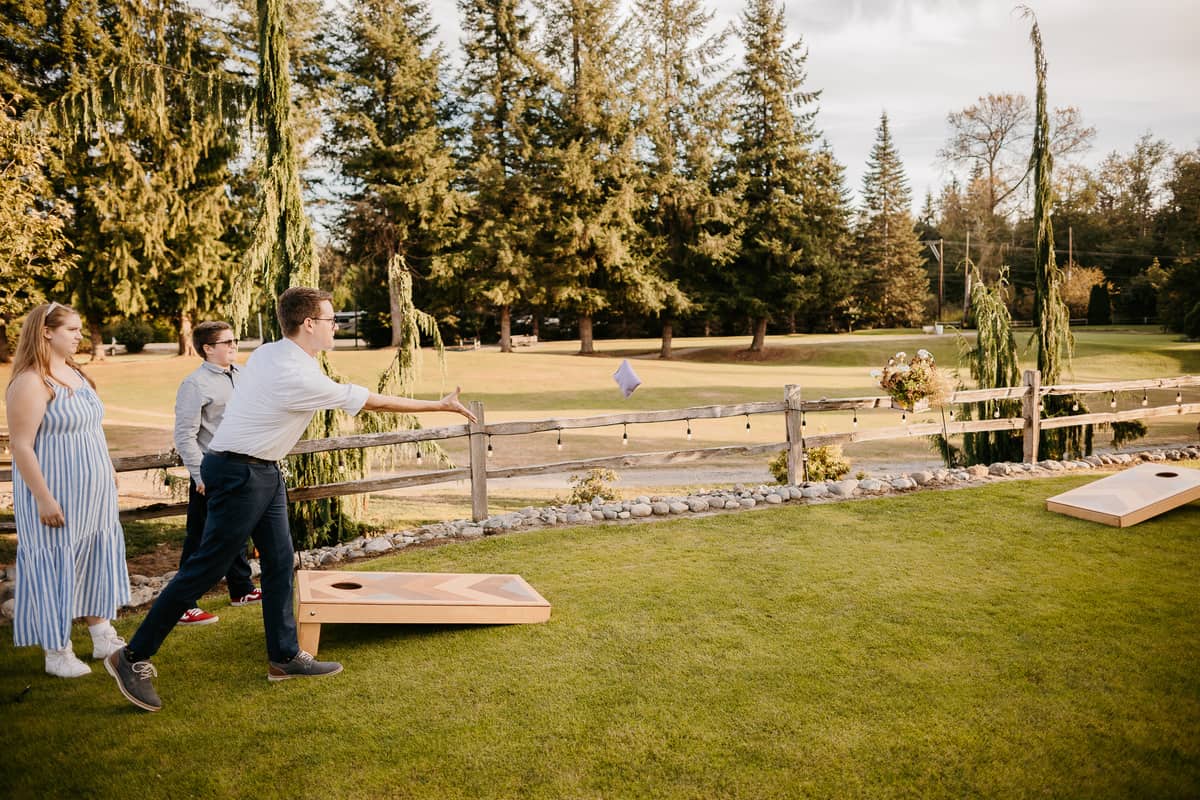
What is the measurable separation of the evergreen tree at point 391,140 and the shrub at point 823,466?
28.4 metres

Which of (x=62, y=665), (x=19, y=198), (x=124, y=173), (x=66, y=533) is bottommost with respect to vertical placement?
(x=62, y=665)

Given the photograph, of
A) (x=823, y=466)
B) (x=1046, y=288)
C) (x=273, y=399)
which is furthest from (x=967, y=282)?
(x=273, y=399)

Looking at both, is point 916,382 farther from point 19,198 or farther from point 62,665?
point 19,198

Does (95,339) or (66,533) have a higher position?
(95,339)

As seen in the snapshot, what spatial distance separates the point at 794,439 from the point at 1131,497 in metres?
3.30

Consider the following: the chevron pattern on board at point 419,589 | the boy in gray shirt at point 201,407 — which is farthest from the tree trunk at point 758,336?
the boy in gray shirt at point 201,407

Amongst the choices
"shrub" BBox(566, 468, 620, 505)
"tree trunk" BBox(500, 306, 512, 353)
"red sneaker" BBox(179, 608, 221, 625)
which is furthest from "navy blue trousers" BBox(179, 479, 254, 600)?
"tree trunk" BBox(500, 306, 512, 353)

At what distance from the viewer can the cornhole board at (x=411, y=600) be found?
437 cm

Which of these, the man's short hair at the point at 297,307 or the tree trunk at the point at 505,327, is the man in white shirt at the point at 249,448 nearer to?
the man's short hair at the point at 297,307

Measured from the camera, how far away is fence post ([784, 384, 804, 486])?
9.07 meters

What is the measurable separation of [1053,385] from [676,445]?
747 centimetres

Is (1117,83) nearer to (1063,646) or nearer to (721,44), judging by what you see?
(1063,646)

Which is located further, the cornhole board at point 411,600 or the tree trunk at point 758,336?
the tree trunk at point 758,336

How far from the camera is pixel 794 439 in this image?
913 cm
